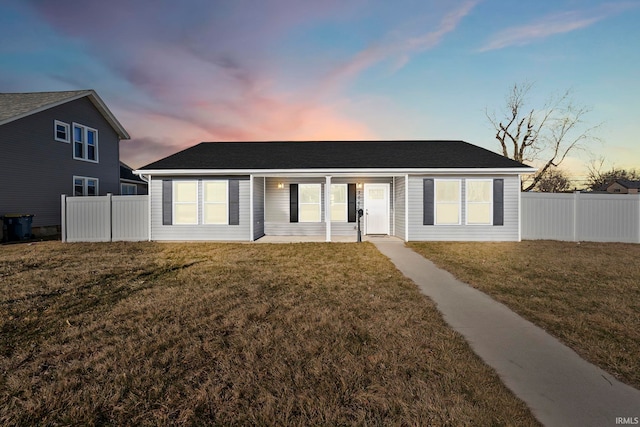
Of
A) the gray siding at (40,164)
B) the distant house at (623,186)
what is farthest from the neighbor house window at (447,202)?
the distant house at (623,186)

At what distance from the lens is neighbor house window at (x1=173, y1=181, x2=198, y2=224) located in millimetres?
12516

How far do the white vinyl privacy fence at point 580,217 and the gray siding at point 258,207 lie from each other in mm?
11202

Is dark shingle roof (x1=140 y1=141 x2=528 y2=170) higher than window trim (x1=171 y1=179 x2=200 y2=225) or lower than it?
higher

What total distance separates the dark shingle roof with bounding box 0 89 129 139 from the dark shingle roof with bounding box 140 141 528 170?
26.2 feet

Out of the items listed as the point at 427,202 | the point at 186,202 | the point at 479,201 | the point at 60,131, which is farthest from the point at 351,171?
the point at 60,131

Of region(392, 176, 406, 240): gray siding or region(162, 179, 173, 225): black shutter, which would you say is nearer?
region(162, 179, 173, 225): black shutter

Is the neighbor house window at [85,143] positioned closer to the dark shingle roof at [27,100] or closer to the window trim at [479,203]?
the dark shingle roof at [27,100]

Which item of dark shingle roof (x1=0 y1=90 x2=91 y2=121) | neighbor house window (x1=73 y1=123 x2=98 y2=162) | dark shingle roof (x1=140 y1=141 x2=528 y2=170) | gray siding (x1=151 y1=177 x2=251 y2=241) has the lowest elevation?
gray siding (x1=151 y1=177 x2=251 y2=241)

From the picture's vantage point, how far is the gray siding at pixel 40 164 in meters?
14.3

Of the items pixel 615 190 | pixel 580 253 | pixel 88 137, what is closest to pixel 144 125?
pixel 88 137

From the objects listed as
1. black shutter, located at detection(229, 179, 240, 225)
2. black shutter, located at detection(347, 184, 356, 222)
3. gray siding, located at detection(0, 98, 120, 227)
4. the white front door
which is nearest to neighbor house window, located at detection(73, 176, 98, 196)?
gray siding, located at detection(0, 98, 120, 227)

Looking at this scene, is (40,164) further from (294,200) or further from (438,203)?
(438,203)

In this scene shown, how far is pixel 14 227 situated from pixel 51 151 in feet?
15.8

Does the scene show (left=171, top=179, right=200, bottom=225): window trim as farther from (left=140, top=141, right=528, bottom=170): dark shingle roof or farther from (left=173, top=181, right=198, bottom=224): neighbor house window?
(left=140, top=141, right=528, bottom=170): dark shingle roof
